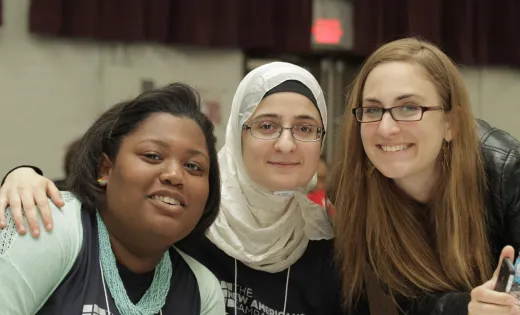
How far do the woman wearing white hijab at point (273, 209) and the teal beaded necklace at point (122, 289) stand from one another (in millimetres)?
397

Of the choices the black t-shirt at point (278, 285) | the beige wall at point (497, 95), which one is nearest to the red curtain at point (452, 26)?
the beige wall at point (497, 95)

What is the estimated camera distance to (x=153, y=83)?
4.41 metres

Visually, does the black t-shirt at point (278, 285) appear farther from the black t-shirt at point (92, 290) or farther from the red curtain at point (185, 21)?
the red curtain at point (185, 21)

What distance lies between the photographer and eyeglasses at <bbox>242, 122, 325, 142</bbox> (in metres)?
1.94

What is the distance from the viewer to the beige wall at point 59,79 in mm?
4020

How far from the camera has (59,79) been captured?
417 cm

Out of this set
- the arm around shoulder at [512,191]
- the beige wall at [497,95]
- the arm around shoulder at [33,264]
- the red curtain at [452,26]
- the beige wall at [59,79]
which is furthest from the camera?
the beige wall at [497,95]

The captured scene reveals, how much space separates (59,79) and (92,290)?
10.0ft

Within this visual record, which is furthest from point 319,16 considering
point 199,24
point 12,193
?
point 12,193

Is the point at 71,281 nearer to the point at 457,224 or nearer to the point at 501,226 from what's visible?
the point at 457,224

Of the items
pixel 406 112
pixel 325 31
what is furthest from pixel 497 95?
pixel 406 112

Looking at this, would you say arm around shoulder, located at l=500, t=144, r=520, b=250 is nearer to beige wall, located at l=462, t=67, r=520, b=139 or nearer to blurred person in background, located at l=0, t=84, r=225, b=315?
blurred person in background, located at l=0, t=84, r=225, b=315

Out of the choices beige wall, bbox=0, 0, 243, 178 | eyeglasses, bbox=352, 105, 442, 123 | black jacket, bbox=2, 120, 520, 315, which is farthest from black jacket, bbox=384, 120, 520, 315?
beige wall, bbox=0, 0, 243, 178

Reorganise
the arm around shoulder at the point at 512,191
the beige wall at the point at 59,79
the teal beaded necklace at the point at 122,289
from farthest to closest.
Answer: the beige wall at the point at 59,79 → the arm around shoulder at the point at 512,191 → the teal beaded necklace at the point at 122,289
